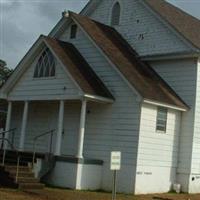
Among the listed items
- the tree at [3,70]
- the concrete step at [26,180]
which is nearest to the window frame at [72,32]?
the concrete step at [26,180]

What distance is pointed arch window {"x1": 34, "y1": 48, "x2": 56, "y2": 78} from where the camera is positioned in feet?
77.5

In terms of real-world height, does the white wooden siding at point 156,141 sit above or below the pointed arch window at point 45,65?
below

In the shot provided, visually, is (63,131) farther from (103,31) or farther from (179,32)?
(179,32)

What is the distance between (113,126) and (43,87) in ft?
12.6

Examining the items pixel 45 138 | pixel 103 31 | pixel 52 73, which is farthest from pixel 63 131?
pixel 103 31

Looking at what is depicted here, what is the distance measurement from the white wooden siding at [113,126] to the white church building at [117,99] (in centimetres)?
4

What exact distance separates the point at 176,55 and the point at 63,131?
6460mm

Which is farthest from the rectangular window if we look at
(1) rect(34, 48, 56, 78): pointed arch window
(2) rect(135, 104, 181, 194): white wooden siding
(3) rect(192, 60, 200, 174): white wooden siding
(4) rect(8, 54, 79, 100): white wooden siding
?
(1) rect(34, 48, 56, 78): pointed arch window

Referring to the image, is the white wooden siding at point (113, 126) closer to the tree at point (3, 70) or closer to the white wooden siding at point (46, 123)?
the white wooden siding at point (46, 123)

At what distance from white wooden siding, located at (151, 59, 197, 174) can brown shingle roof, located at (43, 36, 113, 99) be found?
12.5 ft

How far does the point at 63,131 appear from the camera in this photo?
24.9 metres

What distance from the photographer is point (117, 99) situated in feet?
74.4

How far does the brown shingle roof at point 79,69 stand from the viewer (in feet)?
72.8

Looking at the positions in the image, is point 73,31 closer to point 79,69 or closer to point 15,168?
point 79,69
